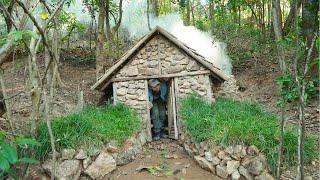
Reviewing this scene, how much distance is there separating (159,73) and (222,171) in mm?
3003

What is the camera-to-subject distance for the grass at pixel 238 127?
24.4ft

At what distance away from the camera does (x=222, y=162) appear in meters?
7.93

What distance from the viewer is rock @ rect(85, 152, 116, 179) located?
7891mm

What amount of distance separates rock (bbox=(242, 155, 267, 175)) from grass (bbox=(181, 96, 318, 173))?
0.40ft

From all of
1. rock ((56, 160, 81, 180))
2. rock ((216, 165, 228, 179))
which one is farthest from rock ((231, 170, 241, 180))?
rock ((56, 160, 81, 180))

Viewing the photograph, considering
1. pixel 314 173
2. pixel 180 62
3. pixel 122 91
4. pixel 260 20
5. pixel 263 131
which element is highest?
pixel 260 20

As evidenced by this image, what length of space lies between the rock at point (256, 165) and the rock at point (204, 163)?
0.80 m

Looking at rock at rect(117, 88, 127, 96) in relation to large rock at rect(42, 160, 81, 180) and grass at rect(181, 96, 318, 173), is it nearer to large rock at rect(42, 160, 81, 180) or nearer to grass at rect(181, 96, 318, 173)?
grass at rect(181, 96, 318, 173)

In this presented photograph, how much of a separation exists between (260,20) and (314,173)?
937 centimetres

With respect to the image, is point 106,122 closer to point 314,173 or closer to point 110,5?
point 314,173

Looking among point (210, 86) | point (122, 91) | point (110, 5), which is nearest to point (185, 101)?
point (210, 86)

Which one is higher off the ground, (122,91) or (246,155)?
(122,91)

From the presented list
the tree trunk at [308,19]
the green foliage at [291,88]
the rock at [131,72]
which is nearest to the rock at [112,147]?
the rock at [131,72]

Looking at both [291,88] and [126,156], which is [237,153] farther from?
[291,88]
